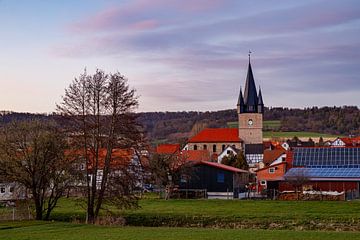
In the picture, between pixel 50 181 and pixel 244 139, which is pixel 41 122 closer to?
pixel 50 181

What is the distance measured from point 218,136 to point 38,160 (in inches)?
3514

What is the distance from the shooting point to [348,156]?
6325cm

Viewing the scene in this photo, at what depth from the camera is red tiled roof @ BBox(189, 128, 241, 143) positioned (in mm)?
119812

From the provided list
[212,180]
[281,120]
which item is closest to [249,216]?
[212,180]

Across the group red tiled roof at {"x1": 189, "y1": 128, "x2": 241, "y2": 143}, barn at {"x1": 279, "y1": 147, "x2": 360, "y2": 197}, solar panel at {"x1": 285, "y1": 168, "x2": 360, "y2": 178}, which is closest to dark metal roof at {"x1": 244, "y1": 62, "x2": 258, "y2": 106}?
red tiled roof at {"x1": 189, "y1": 128, "x2": 241, "y2": 143}

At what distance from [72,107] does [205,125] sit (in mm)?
139910

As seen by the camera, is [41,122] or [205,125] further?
[205,125]

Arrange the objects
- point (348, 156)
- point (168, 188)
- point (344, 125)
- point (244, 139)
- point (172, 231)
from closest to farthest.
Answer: point (172, 231) → point (168, 188) → point (348, 156) → point (244, 139) → point (344, 125)

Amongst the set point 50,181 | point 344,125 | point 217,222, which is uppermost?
point 344,125

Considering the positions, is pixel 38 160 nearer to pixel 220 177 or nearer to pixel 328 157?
pixel 220 177

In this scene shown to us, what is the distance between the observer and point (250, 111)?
114 meters

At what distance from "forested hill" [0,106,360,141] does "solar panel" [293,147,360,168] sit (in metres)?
88.6

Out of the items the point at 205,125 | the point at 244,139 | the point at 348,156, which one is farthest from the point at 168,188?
the point at 205,125

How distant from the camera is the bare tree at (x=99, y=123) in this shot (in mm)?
33062
